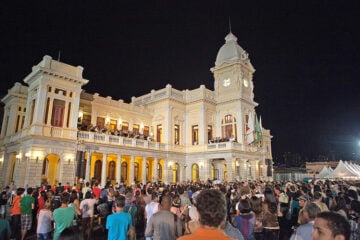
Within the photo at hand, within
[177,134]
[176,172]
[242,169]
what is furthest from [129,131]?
[242,169]

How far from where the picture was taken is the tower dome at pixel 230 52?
33.7 m

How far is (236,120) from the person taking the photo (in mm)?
31250

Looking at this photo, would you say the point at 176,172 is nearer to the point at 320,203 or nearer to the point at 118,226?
the point at 320,203

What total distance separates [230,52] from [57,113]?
23.9 metres

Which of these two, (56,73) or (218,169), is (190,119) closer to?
(218,169)

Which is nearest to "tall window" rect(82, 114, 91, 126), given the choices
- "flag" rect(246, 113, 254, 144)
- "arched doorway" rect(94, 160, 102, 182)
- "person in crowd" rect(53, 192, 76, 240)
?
"arched doorway" rect(94, 160, 102, 182)

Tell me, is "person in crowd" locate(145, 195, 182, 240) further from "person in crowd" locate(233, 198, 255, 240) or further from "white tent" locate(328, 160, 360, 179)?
"white tent" locate(328, 160, 360, 179)

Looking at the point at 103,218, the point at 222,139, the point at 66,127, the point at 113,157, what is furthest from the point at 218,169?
the point at 103,218

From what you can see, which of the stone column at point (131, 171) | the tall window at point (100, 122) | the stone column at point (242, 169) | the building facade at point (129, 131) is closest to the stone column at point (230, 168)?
the building facade at point (129, 131)

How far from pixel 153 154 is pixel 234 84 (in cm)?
1403

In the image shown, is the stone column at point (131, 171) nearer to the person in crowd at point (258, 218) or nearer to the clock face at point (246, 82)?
the clock face at point (246, 82)

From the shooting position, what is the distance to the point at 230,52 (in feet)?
113

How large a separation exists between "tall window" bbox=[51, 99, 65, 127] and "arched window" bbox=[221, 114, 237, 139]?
1978 cm

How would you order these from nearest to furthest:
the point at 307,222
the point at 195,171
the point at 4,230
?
1. the point at 307,222
2. the point at 4,230
3. the point at 195,171
